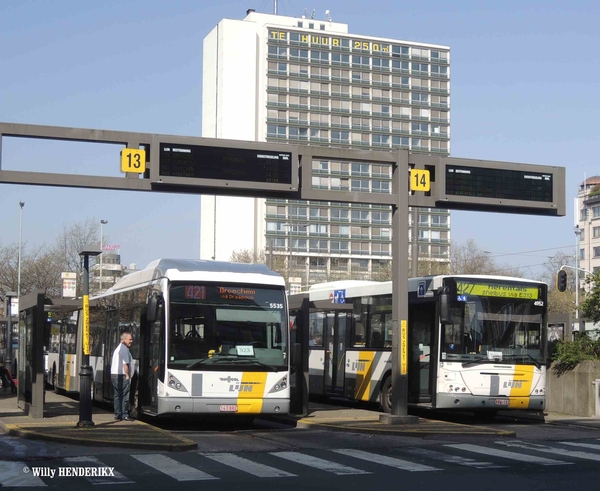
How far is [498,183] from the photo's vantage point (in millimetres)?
20609

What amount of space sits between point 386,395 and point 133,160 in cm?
819

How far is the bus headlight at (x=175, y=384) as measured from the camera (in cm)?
1745

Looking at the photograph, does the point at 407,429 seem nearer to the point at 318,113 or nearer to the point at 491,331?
the point at 491,331

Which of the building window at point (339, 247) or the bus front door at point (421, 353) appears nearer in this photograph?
the bus front door at point (421, 353)

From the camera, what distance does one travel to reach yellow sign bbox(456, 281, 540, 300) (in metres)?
20.8

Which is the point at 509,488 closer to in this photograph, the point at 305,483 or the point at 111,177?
the point at 305,483

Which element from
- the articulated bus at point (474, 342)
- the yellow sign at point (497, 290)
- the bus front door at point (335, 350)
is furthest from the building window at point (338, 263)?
the yellow sign at point (497, 290)

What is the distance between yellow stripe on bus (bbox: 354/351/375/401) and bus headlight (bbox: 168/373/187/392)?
→ 714 cm

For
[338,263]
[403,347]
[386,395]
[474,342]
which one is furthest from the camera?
[338,263]

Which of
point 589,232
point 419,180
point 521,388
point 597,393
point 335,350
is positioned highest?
point 589,232

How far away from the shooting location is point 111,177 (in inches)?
715

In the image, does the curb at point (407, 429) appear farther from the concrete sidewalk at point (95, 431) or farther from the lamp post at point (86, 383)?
the lamp post at point (86, 383)

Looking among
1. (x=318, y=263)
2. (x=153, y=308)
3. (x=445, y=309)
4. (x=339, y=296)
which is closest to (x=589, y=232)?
(x=318, y=263)

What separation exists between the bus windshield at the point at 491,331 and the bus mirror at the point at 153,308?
6.22 metres
